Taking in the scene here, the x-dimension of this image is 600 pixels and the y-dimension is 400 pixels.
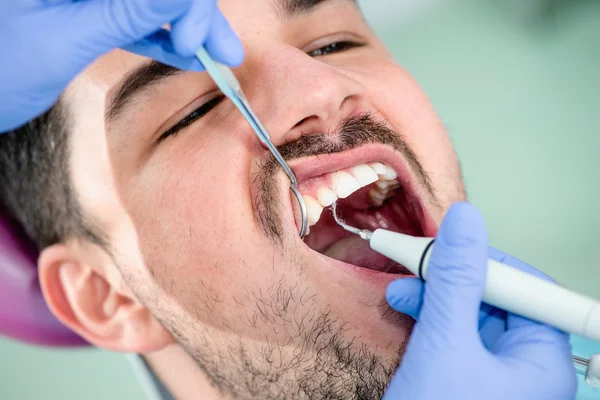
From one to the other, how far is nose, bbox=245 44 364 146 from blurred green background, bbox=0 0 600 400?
103 cm

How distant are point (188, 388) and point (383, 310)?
20.7 inches

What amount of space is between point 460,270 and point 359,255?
0.46 m

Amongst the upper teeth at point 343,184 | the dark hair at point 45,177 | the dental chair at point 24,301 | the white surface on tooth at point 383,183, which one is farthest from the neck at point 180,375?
the white surface on tooth at point 383,183

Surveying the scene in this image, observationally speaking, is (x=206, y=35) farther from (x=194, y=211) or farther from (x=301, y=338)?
(x=301, y=338)

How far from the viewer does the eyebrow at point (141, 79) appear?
101 cm

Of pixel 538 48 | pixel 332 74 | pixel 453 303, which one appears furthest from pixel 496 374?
pixel 538 48

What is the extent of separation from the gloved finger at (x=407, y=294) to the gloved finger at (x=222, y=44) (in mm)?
427

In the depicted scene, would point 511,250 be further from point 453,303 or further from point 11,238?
point 11,238

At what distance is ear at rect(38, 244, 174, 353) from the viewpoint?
4.03 feet

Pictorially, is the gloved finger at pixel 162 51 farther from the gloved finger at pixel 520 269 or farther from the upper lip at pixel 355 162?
the gloved finger at pixel 520 269

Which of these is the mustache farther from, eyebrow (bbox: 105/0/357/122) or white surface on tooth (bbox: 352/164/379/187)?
eyebrow (bbox: 105/0/357/122)

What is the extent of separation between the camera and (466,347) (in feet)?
2.77

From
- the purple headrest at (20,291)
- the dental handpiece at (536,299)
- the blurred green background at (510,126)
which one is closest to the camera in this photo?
the dental handpiece at (536,299)

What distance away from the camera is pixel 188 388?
1319mm
